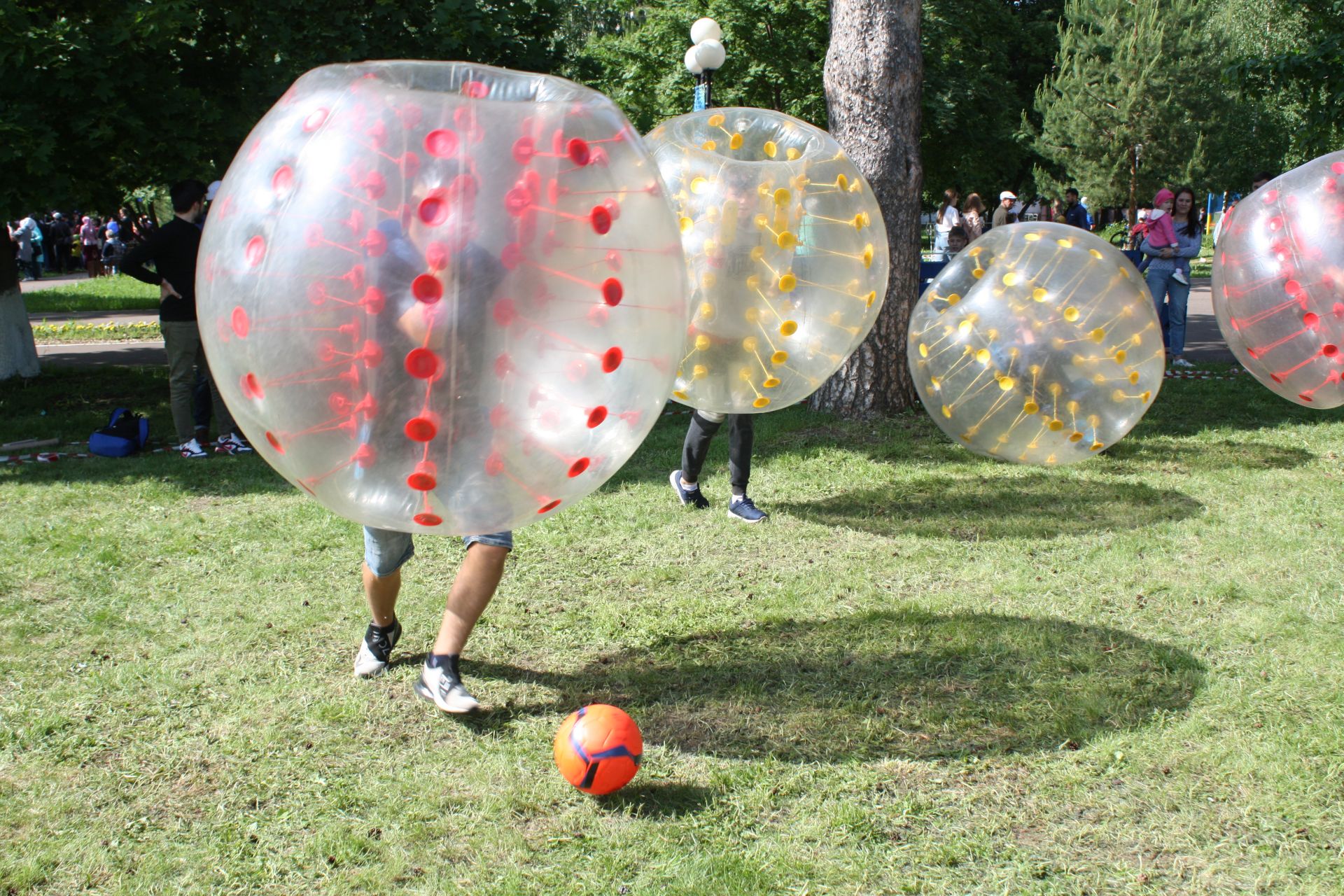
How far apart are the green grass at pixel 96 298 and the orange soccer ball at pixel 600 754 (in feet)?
59.3

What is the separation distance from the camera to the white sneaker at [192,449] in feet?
27.1

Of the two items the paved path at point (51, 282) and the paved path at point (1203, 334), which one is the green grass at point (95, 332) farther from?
the paved path at point (1203, 334)

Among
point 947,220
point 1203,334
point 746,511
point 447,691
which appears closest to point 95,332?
point 947,220

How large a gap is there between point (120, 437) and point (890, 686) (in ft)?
22.3

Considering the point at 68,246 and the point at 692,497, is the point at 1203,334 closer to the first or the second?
the point at 692,497

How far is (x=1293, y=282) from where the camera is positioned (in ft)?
16.6

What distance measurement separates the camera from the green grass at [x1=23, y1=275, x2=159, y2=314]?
21.0 m

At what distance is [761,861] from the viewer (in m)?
3.03

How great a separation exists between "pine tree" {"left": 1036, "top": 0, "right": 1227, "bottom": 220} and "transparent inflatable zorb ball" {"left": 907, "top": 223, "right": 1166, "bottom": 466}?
92.5ft

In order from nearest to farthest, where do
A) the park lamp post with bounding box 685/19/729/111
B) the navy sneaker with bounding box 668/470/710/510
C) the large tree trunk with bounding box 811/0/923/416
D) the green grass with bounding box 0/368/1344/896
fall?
the green grass with bounding box 0/368/1344/896, the navy sneaker with bounding box 668/470/710/510, the large tree trunk with bounding box 811/0/923/416, the park lamp post with bounding box 685/19/729/111

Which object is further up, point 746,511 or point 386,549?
point 386,549

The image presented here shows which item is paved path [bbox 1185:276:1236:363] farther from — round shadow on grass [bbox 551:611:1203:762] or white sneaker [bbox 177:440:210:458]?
white sneaker [bbox 177:440:210:458]

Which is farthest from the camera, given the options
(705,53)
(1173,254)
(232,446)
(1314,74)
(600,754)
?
(705,53)

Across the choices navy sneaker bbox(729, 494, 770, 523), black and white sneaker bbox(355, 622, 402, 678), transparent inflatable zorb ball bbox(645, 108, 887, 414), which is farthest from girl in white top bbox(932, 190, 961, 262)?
black and white sneaker bbox(355, 622, 402, 678)
